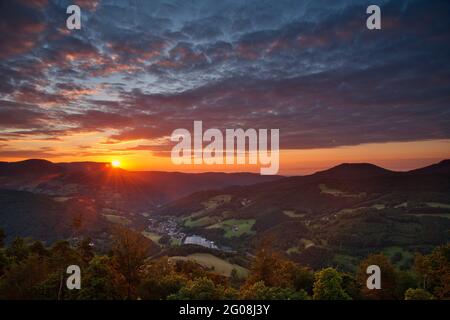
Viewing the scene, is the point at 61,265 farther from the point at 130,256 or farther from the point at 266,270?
the point at 266,270

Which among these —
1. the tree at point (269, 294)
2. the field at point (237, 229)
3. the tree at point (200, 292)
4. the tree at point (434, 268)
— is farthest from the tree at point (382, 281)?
the field at point (237, 229)

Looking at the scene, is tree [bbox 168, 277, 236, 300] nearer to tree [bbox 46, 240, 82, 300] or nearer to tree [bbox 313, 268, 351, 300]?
tree [bbox 313, 268, 351, 300]

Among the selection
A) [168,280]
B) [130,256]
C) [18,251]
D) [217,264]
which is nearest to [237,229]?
[217,264]

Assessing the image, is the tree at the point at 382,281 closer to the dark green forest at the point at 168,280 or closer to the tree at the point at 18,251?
the dark green forest at the point at 168,280

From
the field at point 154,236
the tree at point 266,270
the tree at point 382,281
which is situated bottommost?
the field at point 154,236

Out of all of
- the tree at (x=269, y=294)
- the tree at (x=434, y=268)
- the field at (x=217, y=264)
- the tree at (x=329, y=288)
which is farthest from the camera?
the field at (x=217, y=264)
